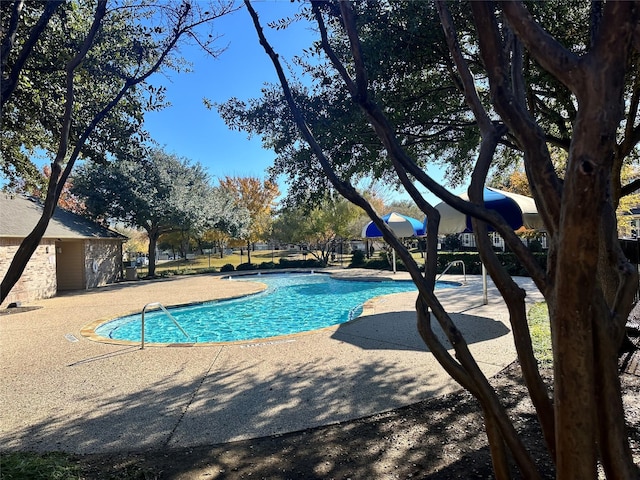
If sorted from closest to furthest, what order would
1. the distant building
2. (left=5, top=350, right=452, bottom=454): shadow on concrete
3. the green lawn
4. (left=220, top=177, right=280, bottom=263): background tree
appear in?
(left=5, top=350, right=452, bottom=454): shadow on concrete < the distant building < the green lawn < (left=220, top=177, right=280, bottom=263): background tree

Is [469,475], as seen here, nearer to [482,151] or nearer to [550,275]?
[550,275]

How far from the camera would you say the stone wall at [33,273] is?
11531mm

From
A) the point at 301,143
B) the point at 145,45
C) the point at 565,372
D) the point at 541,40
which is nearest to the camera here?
the point at 565,372

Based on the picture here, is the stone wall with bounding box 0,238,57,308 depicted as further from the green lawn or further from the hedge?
the hedge

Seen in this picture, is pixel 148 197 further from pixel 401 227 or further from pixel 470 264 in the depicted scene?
pixel 470 264

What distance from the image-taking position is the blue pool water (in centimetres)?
898

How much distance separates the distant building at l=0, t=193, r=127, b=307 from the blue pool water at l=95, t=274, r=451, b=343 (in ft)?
16.8

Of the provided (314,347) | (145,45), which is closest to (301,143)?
(145,45)

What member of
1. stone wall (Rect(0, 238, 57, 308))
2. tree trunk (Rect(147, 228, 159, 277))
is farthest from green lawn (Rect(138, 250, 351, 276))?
stone wall (Rect(0, 238, 57, 308))

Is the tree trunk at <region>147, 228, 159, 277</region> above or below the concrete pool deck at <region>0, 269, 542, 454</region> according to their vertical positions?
above

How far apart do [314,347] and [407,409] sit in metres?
2.48

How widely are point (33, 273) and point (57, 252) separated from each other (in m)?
3.20

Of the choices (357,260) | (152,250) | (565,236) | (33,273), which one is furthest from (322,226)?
(565,236)

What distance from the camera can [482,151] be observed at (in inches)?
85.1
